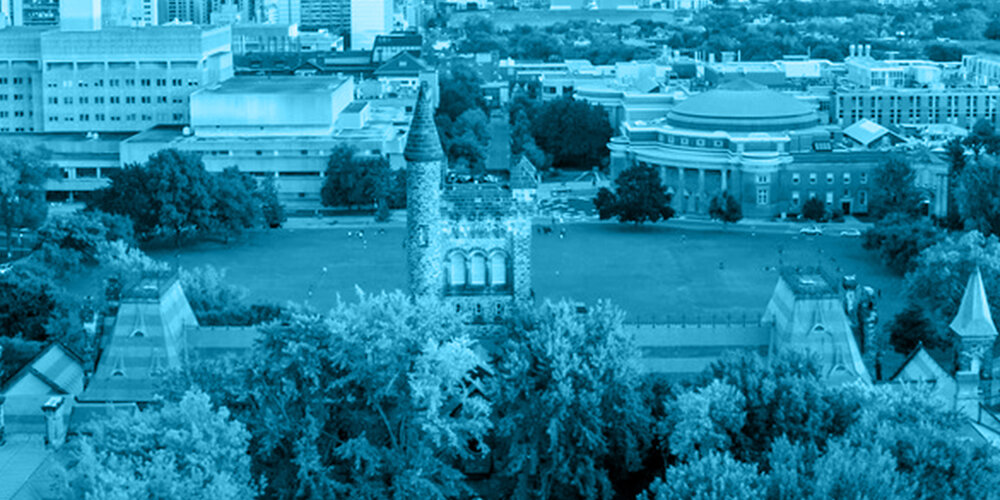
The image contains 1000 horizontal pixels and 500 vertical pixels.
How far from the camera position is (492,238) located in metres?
54.1

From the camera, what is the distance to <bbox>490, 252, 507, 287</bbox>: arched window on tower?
178 feet

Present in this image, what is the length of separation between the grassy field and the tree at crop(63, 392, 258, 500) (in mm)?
36856

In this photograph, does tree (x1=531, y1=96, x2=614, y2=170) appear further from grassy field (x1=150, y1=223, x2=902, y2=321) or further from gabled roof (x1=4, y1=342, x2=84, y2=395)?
gabled roof (x1=4, y1=342, x2=84, y2=395)

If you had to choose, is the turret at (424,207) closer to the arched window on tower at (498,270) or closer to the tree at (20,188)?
the arched window on tower at (498,270)

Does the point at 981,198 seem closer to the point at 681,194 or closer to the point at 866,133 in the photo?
the point at 681,194

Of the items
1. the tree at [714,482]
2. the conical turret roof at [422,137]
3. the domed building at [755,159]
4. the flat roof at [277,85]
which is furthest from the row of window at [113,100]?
the tree at [714,482]

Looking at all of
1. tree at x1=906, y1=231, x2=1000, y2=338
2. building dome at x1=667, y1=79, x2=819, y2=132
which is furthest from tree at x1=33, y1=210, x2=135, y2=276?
building dome at x1=667, y1=79, x2=819, y2=132

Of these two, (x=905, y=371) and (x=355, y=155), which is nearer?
(x=905, y=371)

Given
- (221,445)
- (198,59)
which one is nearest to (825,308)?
(221,445)

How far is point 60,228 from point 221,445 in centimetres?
4899

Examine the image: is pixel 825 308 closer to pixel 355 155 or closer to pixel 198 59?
pixel 355 155

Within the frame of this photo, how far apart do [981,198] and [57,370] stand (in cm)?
5811

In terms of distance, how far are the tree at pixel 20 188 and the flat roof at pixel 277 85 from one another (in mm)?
21518

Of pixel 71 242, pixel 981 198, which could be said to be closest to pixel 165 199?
pixel 71 242
